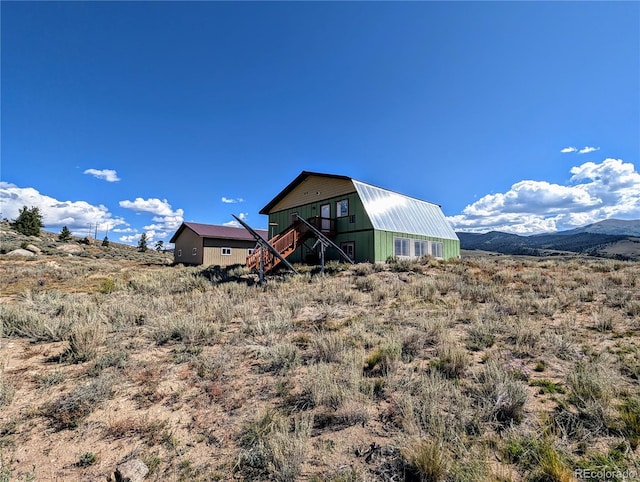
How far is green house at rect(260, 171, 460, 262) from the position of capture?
830 inches

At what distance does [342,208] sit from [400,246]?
17.1 ft

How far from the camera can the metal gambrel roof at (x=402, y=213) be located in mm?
21688

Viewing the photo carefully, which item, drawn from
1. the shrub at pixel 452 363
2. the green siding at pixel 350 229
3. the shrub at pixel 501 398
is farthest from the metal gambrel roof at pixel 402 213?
the shrub at pixel 501 398

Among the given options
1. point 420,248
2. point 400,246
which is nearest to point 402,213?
point 420,248

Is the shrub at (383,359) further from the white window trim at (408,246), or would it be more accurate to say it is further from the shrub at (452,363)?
the white window trim at (408,246)

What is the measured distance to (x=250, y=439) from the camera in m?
3.50

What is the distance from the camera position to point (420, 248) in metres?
24.2

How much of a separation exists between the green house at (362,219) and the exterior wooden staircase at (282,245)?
1.17 ft

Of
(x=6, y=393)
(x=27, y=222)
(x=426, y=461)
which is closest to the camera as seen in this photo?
(x=426, y=461)

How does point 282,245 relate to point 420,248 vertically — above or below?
above

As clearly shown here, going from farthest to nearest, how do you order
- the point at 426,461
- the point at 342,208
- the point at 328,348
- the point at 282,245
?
the point at 342,208
the point at 282,245
the point at 328,348
the point at 426,461

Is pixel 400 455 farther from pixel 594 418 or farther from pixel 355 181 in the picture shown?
pixel 355 181

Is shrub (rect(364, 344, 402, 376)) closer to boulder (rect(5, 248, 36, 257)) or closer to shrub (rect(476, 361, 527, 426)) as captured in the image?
shrub (rect(476, 361, 527, 426))

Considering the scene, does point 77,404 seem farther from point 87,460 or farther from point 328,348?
point 328,348
